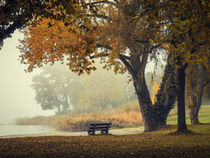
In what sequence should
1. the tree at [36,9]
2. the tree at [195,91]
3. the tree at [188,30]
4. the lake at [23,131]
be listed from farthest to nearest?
the lake at [23,131] → the tree at [195,91] → the tree at [36,9] → the tree at [188,30]

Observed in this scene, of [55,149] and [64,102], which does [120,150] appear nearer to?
[55,149]

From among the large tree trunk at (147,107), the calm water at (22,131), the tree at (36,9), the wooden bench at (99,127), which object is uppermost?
the tree at (36,9)

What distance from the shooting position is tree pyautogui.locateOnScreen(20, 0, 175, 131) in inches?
599

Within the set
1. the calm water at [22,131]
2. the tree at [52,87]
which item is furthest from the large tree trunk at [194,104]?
the tree at [52,87]

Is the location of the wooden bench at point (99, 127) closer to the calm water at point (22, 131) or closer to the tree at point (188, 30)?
the tree at point (188, 30)

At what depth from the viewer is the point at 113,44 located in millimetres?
16391

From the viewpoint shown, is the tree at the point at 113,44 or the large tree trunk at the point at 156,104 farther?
the large tree trunk at the point at 156,104

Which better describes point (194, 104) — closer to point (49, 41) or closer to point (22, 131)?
point (49, 41)

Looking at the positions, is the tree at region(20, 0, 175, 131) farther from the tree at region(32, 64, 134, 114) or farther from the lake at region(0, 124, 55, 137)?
the tree at region(32, 64, 134, 114)

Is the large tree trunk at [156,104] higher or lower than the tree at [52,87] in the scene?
lower

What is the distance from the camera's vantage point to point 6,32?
1223 centimetres

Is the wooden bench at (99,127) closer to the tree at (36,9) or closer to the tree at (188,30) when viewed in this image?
the tree at (188,30)

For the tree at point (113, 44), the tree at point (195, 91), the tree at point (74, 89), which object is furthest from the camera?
the tree at point (74, 89)

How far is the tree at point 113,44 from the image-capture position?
15.2 metres
